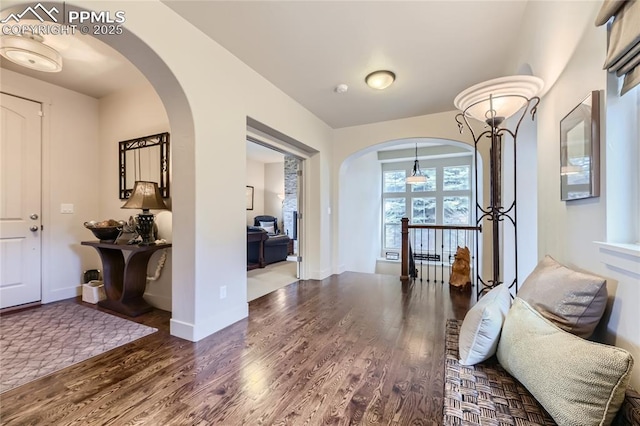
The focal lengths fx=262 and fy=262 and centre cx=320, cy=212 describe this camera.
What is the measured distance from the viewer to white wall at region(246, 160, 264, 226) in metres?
8.27

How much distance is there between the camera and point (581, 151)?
1223 mm

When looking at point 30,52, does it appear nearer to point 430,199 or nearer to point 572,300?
point 572,300

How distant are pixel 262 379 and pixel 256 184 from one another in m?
7.38

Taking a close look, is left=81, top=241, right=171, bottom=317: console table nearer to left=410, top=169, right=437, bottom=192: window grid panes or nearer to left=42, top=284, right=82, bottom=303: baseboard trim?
left=42, top=284, right=82, bottom=303: baseboard trim

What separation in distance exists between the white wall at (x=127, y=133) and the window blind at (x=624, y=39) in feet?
11.3

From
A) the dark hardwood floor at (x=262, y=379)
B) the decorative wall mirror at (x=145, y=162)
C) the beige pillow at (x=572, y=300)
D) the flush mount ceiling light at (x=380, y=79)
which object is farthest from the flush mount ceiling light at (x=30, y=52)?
the beige pillow at (x=572, y=300)

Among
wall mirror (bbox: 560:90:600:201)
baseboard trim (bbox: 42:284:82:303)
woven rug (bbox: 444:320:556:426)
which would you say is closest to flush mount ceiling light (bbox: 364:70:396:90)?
wall mirror (bbox: 560:90:600:201)

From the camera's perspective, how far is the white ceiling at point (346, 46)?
2018mm

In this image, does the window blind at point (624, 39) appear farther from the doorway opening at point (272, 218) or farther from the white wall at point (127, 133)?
the white wall at point (127, 133)

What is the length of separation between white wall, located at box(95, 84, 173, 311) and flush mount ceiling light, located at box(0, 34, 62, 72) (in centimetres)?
87

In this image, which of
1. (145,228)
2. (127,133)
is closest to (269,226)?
(127,133)

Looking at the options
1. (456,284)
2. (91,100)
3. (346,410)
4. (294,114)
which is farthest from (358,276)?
(91,100)

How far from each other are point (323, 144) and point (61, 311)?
3954 mm

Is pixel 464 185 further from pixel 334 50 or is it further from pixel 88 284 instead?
pixel 88 284
